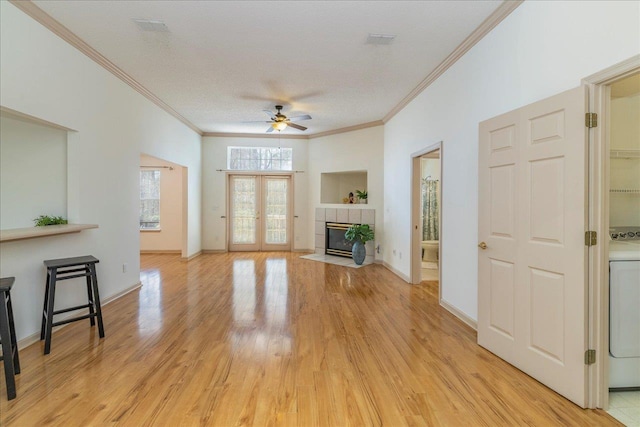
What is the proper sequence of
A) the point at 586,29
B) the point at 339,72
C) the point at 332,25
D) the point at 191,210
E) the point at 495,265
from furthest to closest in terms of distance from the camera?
the point at 191,210 → the point at 339,72 → the point at 332,25 → the point at 495,265 → the point at 586,29

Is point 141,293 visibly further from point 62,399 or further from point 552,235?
point 552,235

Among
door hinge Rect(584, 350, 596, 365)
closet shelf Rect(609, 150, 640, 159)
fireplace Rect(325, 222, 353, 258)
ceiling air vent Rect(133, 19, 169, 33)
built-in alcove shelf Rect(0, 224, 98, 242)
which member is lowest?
door hinge Rect(584, 350, 596, 365)

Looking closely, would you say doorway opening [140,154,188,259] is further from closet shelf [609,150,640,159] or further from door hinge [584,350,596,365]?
closet shelf [609,150,640,159]

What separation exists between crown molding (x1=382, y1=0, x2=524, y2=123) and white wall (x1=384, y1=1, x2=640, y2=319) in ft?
0.19

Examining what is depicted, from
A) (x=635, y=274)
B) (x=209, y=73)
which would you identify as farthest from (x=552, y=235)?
(x=209, y=73)

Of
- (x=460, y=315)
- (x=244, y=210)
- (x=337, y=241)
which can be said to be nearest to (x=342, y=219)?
(x=337, y=241)

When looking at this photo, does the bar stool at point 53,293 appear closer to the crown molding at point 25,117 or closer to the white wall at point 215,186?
the crown molding at point 25,117

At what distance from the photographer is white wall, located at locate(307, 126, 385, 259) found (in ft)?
22.5

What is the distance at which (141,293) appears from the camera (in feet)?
14.9

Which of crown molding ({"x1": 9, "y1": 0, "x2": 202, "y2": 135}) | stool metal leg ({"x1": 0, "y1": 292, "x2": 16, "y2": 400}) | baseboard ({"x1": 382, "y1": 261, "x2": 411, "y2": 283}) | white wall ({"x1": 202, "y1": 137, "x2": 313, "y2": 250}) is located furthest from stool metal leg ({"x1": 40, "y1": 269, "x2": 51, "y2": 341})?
white wall ({"x1": 202, "y1": 137, "x2": 313, "y2": 250})

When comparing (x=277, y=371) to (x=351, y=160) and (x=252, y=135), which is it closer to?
(x=351, y=160)

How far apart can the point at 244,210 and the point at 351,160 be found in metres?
3.19

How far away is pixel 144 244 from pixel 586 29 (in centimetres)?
876

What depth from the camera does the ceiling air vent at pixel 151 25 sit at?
9.94ft
